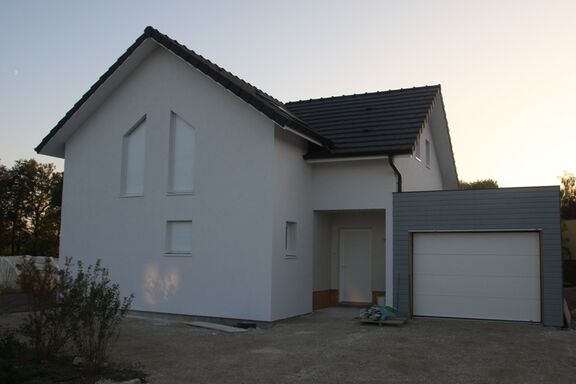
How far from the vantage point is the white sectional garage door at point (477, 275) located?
1373 centimetres

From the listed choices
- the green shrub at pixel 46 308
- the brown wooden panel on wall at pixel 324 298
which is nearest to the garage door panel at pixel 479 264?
the brown wooden panel on wall at pixel 324 298

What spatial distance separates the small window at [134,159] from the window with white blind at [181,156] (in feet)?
3.46

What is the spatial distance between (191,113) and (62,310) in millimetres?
7693

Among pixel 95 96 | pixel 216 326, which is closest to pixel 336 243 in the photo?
pixel 216 326

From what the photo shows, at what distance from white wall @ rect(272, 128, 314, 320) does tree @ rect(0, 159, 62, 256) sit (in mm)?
32848

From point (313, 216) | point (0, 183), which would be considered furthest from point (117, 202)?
point (0, 183)

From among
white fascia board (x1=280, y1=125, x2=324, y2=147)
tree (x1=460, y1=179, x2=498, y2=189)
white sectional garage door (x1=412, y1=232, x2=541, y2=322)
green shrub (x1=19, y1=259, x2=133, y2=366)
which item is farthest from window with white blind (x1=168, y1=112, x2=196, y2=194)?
tree (x1=460, y1=179, x2=498, y2=189)

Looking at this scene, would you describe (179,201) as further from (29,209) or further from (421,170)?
(29,209)

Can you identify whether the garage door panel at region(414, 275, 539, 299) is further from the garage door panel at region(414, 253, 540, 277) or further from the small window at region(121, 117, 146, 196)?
the small window at region(121, 117, 146, 196)

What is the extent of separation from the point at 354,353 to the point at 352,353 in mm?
36

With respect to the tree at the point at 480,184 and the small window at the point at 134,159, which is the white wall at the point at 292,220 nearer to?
the small window at the point at 134,159

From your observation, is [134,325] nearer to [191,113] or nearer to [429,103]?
[191,113]

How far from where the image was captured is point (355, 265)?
17688mm

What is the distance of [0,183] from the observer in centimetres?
4350
